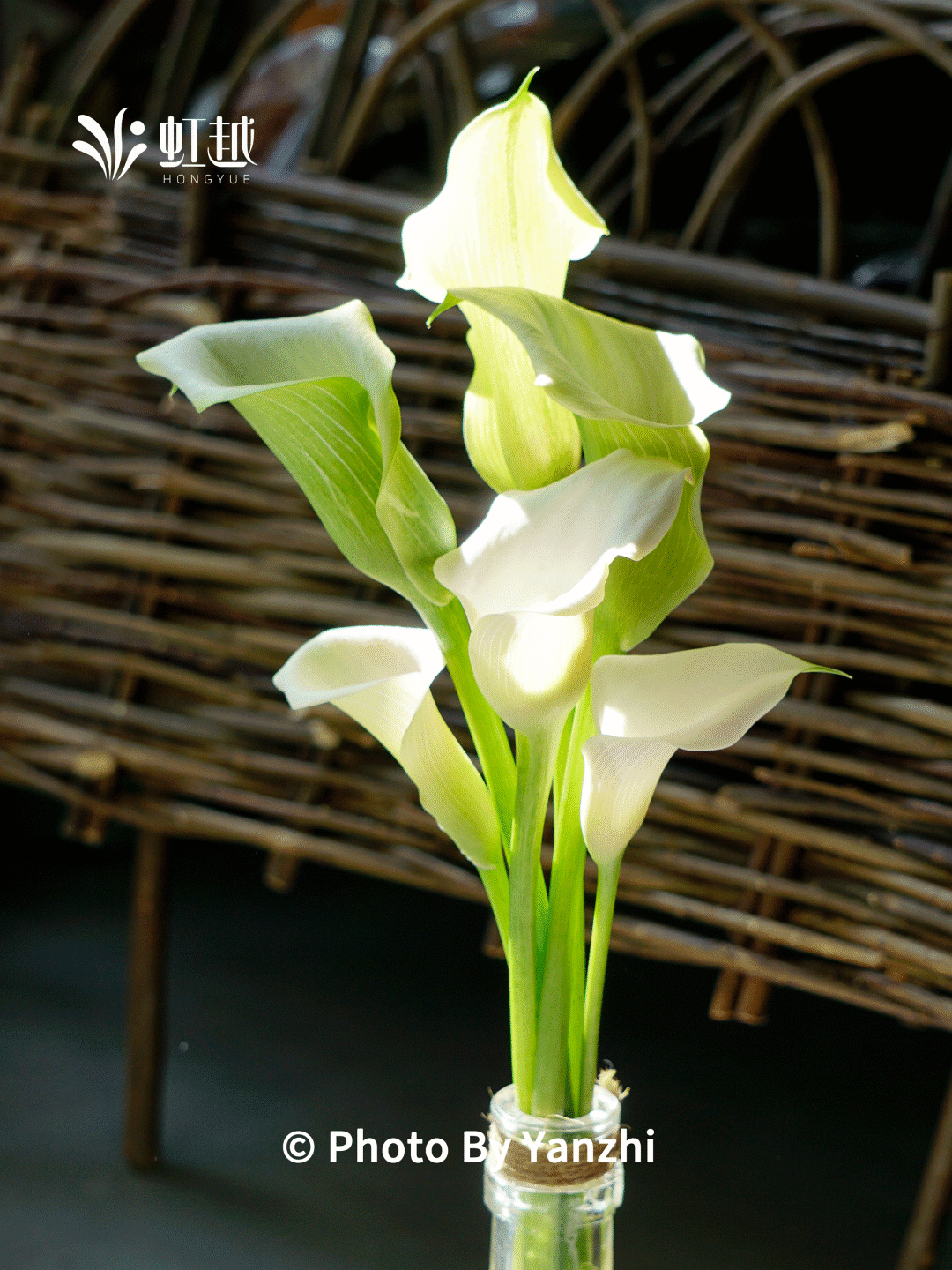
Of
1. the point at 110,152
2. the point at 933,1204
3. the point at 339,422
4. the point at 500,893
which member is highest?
the point at 110,152

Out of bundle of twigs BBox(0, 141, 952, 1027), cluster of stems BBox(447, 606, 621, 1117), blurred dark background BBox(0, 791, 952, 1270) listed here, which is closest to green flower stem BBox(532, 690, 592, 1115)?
cluster of stems BBox(447, 606, 621, 1117)

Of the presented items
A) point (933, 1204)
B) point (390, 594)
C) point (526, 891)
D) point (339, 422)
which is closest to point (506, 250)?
point (339, 422)

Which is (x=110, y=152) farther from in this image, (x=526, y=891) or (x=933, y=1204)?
(x=933, y=1204)

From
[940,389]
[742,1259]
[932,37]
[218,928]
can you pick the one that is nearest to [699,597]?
[940,389]

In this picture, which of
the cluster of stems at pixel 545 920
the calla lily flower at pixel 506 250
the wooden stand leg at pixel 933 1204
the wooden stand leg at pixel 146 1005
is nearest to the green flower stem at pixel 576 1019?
the cluster of stems at pixel 545 920

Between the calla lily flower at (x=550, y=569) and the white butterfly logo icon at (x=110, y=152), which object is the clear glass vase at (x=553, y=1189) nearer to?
the calla lily flower at (x=550, y=569)

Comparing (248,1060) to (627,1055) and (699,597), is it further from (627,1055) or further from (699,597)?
(699,597)
